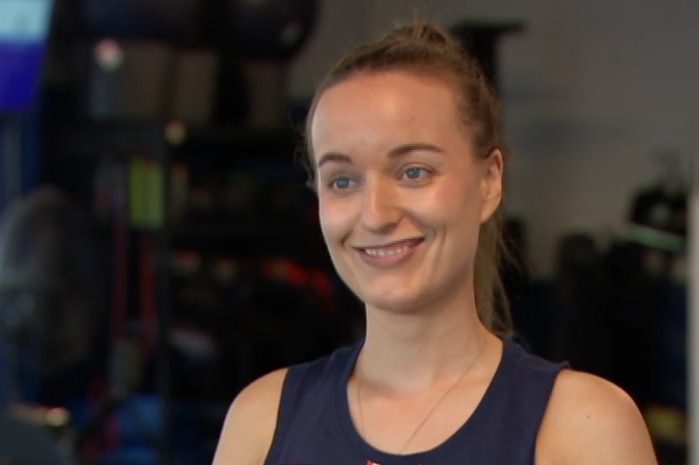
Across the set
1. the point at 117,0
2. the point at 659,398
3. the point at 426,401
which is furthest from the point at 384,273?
the point at 659,398

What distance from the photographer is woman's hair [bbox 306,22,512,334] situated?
A: 4.05 ft

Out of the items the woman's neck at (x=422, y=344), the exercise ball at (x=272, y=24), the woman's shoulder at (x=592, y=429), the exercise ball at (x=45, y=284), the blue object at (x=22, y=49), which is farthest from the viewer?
the exercise ball at (x=272, y=24)

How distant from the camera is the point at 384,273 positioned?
1193mm

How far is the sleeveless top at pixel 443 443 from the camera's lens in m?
1.14

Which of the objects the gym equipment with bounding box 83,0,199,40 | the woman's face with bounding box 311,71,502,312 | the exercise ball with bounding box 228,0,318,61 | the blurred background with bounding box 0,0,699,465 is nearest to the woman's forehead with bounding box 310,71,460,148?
the woman's face with bounding box 311,71,502,312

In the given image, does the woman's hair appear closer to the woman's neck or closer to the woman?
the woman

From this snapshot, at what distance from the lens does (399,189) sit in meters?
1.17

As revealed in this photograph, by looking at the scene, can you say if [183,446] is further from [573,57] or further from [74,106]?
[573,57]

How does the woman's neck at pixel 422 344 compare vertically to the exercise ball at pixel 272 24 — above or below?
below

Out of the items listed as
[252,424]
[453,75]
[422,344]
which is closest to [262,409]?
[252,424]

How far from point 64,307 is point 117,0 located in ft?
3.15

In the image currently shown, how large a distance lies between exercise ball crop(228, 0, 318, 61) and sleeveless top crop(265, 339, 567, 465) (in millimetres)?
2930

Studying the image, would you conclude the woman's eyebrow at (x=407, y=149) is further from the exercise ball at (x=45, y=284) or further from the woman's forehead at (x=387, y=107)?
the exercise ball at (x=45, y=284)

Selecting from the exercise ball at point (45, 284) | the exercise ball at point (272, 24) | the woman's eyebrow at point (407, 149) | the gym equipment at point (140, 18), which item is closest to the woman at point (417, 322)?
the woman's eyebrow at point (407, 149)
